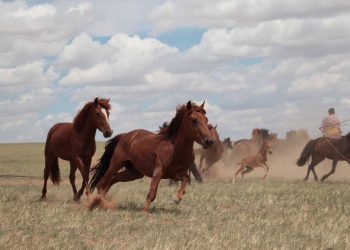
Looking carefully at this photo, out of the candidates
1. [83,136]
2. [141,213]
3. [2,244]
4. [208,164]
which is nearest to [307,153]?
[208,164]

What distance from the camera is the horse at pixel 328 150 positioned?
2244 cm

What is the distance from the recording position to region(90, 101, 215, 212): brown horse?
32.2 ft

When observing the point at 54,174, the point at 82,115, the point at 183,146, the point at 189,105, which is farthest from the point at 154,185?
the point at 54,174

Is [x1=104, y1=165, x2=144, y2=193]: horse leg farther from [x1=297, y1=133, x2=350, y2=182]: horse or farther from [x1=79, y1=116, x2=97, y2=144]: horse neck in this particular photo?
[x1=297, y1=133, x2=350, y2=182]: horse

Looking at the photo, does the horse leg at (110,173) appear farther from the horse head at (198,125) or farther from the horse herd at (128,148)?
the horse head at (198,125)

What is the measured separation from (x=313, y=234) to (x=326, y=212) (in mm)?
2442

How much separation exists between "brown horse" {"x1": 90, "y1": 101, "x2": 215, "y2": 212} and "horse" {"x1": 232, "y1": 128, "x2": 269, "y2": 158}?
17155mm

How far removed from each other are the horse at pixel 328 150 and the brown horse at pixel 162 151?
12728 mm

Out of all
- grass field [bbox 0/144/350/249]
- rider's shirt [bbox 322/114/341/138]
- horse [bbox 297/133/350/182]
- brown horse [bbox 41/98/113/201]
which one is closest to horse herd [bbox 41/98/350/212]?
brown horse [bbox 41/98/113/201]

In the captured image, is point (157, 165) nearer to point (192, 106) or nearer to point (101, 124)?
point (192, 106)

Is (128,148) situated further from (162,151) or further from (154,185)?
(154,185)

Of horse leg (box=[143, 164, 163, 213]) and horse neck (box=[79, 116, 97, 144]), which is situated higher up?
horse neck (box=[79, 116, 97, 144])

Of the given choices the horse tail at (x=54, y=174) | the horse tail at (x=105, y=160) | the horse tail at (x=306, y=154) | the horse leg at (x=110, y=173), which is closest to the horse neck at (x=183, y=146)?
the horse leg at (x=110, y=173)

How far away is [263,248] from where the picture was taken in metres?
6.93
